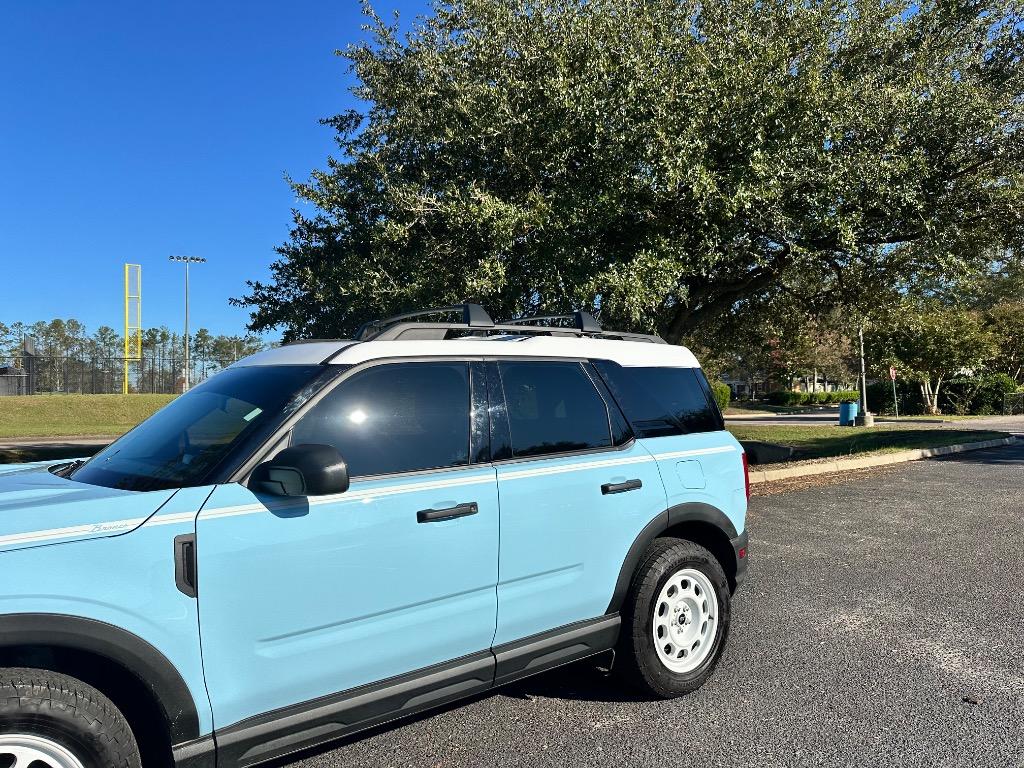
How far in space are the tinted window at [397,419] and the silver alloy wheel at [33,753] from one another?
1.17m

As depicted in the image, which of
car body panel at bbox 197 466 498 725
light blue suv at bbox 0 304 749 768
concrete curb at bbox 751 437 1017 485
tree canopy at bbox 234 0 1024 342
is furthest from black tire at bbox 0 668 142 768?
concrete curb at bbox 751 437 1017 485

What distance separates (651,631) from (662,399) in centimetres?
126

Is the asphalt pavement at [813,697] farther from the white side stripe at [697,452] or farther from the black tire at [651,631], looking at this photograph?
the white side stripe at [697,452]

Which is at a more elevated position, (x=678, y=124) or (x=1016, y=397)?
(x=678, y=124)

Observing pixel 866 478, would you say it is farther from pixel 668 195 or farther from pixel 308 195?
pixel 308 195

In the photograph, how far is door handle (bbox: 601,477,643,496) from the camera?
355 centimetres

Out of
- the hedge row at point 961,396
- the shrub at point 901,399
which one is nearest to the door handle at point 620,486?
the shrub at point 901,399

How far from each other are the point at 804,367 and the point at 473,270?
47.8 metres

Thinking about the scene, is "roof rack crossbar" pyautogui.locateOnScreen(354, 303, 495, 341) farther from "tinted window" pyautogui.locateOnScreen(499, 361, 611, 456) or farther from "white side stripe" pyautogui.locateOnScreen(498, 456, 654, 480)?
"white side stripe" pyautogui.locateOnScreen(498, 456, 654, 480)

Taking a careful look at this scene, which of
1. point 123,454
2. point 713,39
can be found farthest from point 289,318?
point 123,454

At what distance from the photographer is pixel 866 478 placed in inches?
465

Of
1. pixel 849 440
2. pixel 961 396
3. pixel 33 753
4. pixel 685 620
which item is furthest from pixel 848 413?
pixel 33 753

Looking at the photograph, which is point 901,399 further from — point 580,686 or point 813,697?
point 580,686

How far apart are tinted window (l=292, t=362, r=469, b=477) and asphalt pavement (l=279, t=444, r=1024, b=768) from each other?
1.31 m
